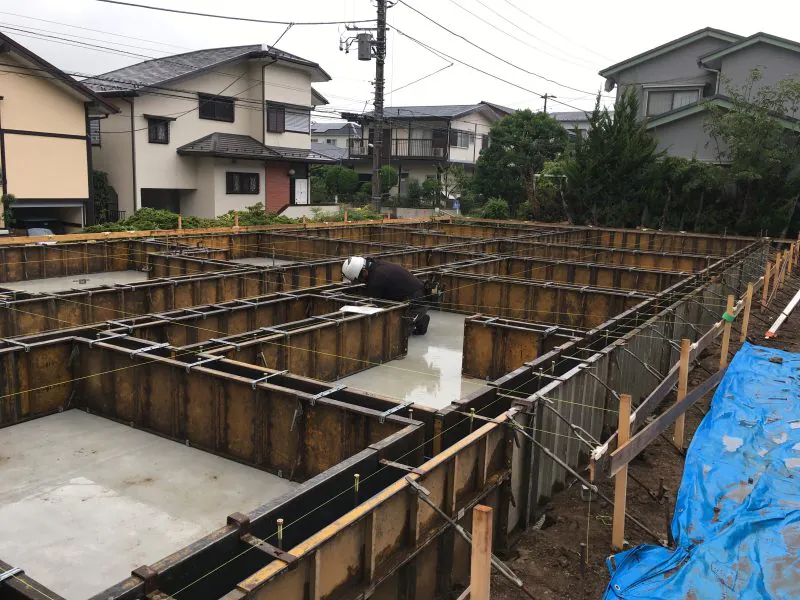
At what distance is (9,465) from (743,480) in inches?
303

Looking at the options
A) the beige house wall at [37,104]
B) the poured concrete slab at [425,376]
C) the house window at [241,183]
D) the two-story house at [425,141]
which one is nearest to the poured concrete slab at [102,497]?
the poured concrete slab at [425,376]

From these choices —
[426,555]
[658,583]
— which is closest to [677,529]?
[658,583]

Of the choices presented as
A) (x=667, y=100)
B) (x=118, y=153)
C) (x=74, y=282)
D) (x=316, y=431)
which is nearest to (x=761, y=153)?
(x=667, y=100)

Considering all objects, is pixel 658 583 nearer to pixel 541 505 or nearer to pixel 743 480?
pixel 541 505

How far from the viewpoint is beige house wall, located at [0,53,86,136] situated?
2219 centimetres

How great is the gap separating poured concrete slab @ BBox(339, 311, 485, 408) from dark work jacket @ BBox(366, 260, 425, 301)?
973 mm

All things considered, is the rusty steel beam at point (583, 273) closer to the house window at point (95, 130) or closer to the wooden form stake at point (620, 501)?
the wooden form stake at point (620, 501)

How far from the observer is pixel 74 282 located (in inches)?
629

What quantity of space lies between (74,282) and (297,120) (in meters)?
22.8

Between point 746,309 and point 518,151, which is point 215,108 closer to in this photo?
point 518,151

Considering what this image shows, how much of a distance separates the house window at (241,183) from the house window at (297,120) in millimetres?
3906

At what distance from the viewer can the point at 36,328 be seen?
1083 centimetres

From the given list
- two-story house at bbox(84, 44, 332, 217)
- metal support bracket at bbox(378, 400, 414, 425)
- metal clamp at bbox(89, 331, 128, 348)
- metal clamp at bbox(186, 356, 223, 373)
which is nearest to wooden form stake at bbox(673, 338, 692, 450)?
metal support bracket at bbox(378, 400, 414, 425)

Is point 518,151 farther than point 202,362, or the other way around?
point 518,151
